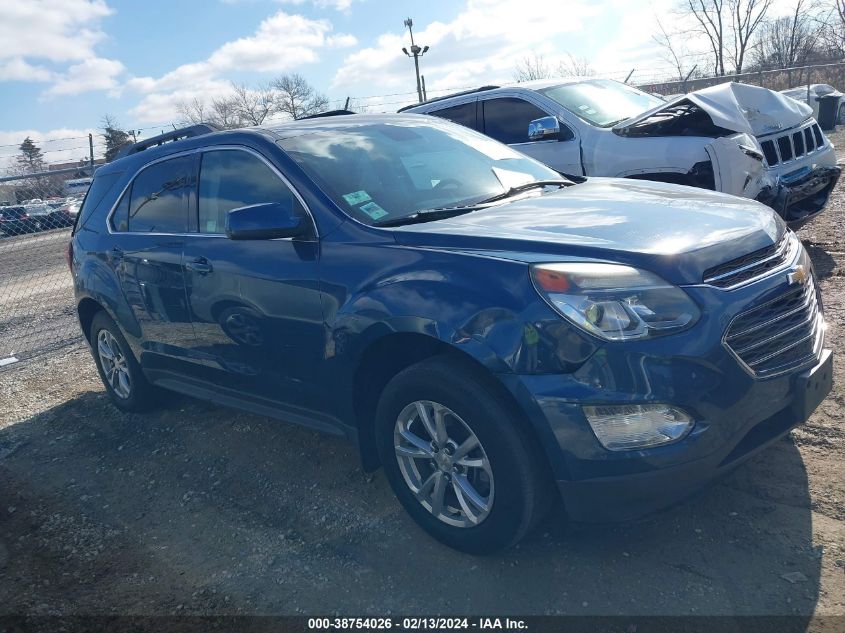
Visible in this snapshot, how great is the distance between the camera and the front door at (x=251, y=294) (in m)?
3.51

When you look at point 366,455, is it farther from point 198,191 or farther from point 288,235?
point 198,191

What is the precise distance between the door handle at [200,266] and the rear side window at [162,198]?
10.1 inches

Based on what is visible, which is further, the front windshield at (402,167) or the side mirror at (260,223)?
the front windshield at (402,167)

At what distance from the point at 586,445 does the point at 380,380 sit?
45.1 inches

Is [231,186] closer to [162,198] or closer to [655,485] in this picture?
[162,198]

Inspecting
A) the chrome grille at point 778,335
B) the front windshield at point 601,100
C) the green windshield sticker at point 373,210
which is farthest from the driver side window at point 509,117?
the chrome grille at point 778,335

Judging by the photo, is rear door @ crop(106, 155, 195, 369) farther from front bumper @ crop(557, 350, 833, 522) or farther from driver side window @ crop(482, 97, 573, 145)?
driver side window @ crop(482, 97, 573, 145)

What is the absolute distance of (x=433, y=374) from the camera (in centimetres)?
293

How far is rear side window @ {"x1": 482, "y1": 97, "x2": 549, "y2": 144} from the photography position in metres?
7.38

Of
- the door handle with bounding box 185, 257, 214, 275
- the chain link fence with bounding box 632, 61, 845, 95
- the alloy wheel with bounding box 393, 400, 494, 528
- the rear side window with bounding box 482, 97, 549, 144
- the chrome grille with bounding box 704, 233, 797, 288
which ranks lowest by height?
the alloy wheel with bounding box 393, 400, 494, 528

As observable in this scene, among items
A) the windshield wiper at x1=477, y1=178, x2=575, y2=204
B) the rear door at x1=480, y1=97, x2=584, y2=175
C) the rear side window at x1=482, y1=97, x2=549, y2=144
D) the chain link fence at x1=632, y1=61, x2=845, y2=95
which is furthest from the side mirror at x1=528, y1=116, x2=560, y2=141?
the chain link fence at x1=632, y1=61, x2=845, y2=95

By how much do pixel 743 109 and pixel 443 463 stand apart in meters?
5.07

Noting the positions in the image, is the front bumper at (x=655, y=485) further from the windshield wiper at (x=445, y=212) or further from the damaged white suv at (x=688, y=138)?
the damaged white suv at (x=688, y=138)

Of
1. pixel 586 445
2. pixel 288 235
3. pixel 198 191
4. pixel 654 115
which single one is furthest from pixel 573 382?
pixel 654 115
